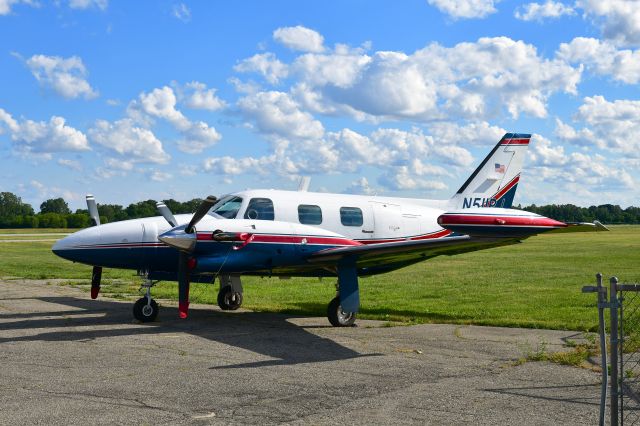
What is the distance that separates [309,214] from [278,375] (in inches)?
275

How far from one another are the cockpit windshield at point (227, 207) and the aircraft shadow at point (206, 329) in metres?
2.44

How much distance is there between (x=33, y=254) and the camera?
145 ft

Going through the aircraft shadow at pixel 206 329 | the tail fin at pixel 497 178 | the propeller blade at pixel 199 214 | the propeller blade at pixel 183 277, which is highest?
the tail fin at pixel 497 178

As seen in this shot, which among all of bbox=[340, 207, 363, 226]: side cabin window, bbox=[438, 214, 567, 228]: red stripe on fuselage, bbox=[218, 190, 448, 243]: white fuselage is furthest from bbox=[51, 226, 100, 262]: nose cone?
bbox=[438, 214, 567, 228]: red stripe on fuselage

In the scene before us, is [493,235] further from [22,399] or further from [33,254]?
[33,254]

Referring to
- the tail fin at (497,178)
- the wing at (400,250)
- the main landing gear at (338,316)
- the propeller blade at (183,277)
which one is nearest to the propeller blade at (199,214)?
the propeller blade at (183,277)

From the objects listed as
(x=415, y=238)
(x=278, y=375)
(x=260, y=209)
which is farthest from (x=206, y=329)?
(x=415, y=238)

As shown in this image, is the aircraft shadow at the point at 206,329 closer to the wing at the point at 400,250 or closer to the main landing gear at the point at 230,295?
the main landing gear at the point at 230,295

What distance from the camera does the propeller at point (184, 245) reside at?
44.8 ft

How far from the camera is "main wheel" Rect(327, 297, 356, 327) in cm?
1488

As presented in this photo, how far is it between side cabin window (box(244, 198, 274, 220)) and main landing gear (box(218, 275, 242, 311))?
10.1 ft

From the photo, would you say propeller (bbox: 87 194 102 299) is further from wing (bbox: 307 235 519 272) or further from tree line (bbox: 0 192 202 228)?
tree line (bbox: 0 192 202 228)

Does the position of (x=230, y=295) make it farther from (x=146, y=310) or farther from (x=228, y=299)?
(x=146, y=310)

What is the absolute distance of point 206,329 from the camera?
46.5 feet
